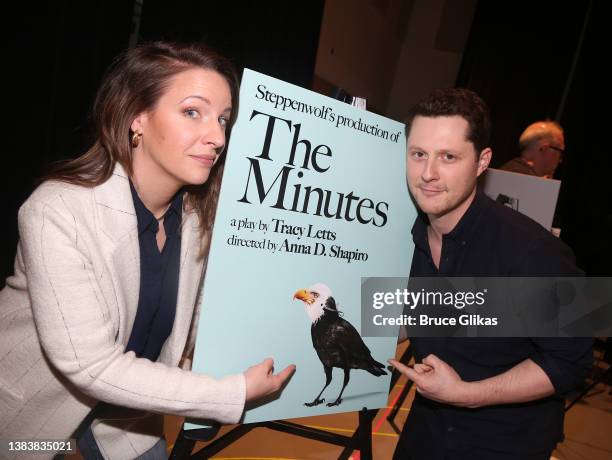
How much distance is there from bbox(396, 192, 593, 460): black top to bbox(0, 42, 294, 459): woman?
0.56 m

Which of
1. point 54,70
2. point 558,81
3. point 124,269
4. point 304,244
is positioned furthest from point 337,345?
point 558,81

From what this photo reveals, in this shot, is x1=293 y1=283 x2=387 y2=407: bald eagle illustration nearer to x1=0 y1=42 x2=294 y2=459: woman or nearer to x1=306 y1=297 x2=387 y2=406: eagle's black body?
x1=306 y1=297 x2=387 y2=406: eagle's black body

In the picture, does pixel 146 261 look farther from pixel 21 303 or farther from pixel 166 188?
pixel 21 303

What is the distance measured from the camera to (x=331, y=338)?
1.28 meters

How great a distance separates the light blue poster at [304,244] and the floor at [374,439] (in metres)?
1.08

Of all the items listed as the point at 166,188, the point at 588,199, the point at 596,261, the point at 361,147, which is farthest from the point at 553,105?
the point at 166,188

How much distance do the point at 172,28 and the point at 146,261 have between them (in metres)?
1.86

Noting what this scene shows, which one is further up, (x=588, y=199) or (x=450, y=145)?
(x=588, y=199)

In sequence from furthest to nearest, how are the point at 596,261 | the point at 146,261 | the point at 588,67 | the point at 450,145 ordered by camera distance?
the point at 588,67 < the point at 596,261 < the point at 450,145 < the point at 146,261

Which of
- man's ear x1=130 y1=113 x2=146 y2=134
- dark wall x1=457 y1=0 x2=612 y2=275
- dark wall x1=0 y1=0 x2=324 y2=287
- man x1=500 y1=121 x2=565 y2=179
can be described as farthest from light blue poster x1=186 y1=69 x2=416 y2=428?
dark wall x1=457 y1=0 x2=612 y2=275

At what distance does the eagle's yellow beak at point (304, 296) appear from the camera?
3.95ft

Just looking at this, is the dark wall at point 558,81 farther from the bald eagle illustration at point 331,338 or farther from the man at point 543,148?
the bald eagle illustration at point 331,338

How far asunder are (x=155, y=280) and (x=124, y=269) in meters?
0.11

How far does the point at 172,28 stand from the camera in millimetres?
2537
